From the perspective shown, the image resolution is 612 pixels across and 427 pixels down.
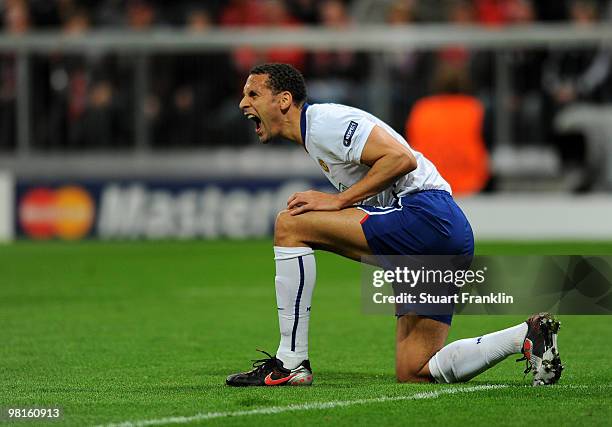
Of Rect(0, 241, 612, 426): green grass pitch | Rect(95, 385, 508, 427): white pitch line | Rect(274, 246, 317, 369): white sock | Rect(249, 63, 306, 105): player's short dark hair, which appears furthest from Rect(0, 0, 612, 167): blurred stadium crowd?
Rect(95, 385, 508, 427): white pitch line

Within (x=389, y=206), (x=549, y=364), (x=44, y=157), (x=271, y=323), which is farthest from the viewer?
(x=44, y=157)

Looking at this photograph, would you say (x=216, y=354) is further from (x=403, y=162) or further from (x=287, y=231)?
(x=403, y=162)

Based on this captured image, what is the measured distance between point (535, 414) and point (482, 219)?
12242 mm

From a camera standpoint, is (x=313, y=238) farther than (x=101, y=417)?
Yes

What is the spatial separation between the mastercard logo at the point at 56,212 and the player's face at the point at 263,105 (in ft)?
39.9

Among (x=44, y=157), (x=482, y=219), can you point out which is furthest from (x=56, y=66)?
(x=482, y=219)

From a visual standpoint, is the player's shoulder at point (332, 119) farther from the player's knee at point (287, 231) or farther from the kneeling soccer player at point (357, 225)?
the player's knee at point (287, 231)

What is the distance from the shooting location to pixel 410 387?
7105 mm

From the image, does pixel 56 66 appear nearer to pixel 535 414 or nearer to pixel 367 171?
pixel 367 171

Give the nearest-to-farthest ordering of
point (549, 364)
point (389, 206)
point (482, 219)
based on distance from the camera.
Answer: point (549, 364), point (389, 206), point (482, 219)

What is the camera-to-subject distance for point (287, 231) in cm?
714

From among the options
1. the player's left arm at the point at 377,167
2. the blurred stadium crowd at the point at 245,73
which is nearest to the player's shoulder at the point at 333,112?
the player's left arm at the point at 377,167

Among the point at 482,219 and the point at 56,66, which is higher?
the point at 56,66

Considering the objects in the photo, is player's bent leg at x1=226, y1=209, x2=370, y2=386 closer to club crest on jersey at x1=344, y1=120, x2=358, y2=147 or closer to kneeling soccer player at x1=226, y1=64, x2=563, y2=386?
kneeling soccer player at x1=226, y1=64, x2=563, y2=386
